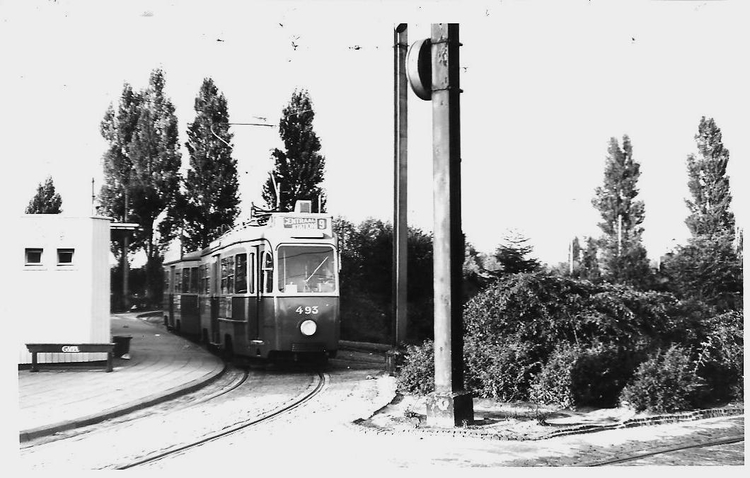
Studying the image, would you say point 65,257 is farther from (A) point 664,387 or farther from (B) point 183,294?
(A) point 664,387

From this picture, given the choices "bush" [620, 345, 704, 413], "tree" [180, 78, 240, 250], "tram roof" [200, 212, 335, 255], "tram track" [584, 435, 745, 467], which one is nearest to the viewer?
"tram track" [584, 435, 745, 467]

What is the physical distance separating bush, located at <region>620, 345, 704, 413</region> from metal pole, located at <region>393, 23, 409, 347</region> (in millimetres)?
3857

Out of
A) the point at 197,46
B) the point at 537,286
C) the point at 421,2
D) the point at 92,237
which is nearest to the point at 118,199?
the point at 92,237

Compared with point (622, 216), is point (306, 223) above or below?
below

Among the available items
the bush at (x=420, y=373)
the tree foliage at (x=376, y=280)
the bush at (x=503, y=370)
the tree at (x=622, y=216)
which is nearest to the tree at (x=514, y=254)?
the tree at (x=622, y=216)

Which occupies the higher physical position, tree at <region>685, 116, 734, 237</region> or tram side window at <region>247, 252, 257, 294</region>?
tree at <region>685, 116, 734, 237</region>

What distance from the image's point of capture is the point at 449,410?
7777 millimetres

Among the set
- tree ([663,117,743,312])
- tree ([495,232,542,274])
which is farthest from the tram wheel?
tree ([663,117,743,312])

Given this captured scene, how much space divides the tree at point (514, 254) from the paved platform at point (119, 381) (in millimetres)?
5070

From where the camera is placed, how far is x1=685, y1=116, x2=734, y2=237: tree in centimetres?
853

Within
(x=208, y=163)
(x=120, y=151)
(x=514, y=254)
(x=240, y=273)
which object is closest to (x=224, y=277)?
(x=240, y=273)

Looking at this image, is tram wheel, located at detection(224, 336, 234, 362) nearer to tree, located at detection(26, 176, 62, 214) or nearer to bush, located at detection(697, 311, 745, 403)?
tree, located at detection(26, 176, 62, 214)

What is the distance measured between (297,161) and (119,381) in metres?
3.71

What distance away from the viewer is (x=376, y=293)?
1279 centimetres
